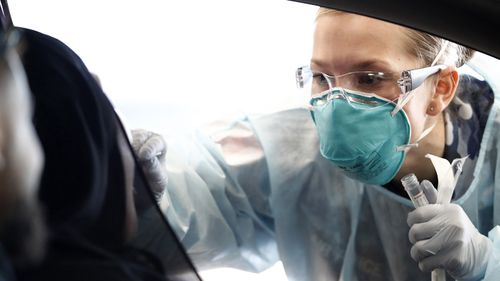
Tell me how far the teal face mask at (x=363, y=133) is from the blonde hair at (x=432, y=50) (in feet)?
0.34

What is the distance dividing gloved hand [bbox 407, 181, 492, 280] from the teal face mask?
10cm

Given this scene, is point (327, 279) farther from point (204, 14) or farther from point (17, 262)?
point (17, 262)

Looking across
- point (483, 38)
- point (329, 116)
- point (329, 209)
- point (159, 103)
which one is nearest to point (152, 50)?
point (159, 103)

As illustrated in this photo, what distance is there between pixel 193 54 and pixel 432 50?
19.7 inches

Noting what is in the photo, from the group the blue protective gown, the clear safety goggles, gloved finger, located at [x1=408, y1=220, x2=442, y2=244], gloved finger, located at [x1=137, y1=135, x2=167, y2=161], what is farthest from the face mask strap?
gloved finger, located at [x1=137, y1=135, x2=167, y2=161]

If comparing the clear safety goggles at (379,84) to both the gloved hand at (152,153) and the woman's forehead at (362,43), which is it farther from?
the gloved hand at (152,153)

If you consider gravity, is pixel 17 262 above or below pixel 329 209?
above

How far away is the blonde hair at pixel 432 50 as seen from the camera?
1104mm

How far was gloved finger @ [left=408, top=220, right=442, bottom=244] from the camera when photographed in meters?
1.09

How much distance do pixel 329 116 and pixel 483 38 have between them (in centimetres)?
75

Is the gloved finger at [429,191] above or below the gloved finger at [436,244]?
above

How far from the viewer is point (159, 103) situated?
50.5 inches

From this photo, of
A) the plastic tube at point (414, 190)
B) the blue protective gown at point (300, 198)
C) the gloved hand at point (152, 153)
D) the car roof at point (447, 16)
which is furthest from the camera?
the blue protective gown at point (300, 198)

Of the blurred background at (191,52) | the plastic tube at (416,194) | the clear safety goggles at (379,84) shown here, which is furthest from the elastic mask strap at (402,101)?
the blurred background at (191,52)
